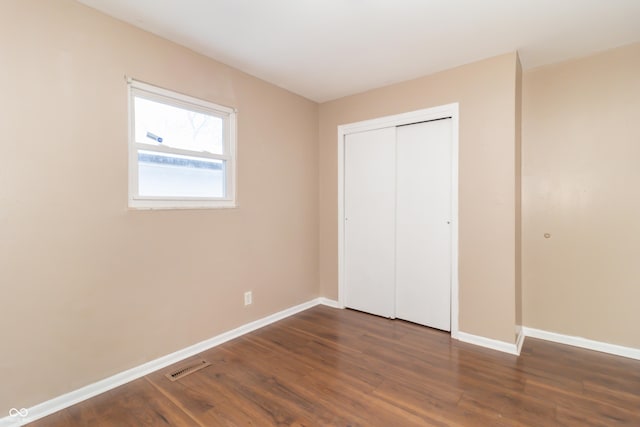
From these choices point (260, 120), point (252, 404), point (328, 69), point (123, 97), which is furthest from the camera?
point (260, 120)

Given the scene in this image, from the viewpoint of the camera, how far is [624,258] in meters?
2.39

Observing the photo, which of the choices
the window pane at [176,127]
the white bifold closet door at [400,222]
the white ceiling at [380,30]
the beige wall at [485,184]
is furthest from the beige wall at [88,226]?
Result: the beige wall at [485,184]

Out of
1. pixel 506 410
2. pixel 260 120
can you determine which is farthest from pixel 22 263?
pixel 506 410

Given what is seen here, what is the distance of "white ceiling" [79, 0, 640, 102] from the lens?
1.88m

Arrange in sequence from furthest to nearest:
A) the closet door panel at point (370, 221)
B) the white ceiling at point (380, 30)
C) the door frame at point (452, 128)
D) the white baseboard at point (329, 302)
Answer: the white baseboard at point (329, 302) → the closet door panel at point (370, 221) → the door frame at point (452, 128) → the white ceiling at point (380, 30)

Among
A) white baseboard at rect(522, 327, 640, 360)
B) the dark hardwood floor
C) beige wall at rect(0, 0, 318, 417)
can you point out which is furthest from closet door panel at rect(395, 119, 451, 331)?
beige wall at rect(0, 0, 318, 417)

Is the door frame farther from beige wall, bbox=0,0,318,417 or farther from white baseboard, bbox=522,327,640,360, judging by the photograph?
beige wall, bbox=0,0,318,417

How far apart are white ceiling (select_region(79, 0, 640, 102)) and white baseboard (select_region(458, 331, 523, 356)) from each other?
7.98ft

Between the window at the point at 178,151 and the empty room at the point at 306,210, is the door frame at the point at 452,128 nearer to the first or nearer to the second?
the empty room at the point at 306,210

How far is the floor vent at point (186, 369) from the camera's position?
2.12 m

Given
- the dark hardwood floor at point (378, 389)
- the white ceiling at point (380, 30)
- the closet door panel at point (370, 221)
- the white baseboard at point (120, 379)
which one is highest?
the white ceiling at point (380, 30)

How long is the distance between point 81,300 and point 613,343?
13.2 ft

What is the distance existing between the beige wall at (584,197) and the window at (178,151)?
112 inches

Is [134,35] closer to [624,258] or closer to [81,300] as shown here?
[81,300]
